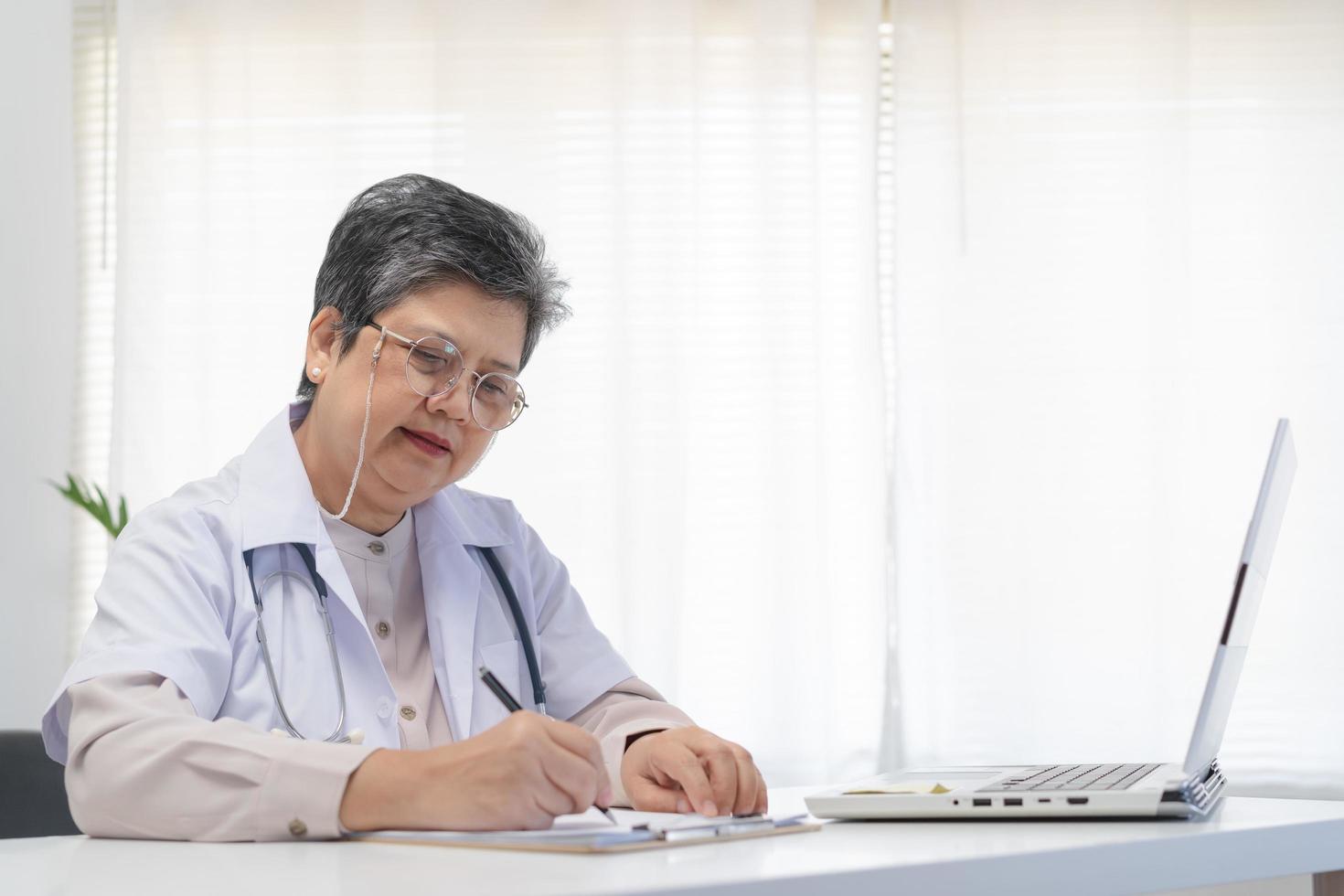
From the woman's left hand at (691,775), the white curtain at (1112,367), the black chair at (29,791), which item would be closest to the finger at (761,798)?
the woman's left hand at (691,775)

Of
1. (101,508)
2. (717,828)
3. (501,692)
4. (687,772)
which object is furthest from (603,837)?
(101,508)

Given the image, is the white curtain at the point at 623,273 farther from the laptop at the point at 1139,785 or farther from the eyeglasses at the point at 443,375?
the laptop at the point at 1139,785

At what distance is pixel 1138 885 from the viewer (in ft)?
2.53

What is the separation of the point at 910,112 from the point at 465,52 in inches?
45.3

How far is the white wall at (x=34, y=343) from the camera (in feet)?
9.57

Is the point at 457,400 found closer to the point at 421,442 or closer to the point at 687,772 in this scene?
the point at 421,442

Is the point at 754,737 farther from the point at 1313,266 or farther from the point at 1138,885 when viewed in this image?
the point at 1138,885

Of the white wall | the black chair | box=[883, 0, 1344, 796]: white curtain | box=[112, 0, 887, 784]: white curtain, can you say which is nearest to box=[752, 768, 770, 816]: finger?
the black chair

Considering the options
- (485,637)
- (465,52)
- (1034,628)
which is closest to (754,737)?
(1034,628)

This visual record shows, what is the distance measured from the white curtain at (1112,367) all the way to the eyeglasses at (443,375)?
1813 mm

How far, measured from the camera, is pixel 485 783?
854 mm

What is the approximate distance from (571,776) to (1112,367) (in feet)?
8.35

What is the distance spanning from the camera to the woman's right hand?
0.85m

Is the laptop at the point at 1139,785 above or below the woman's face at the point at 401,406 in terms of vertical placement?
below
